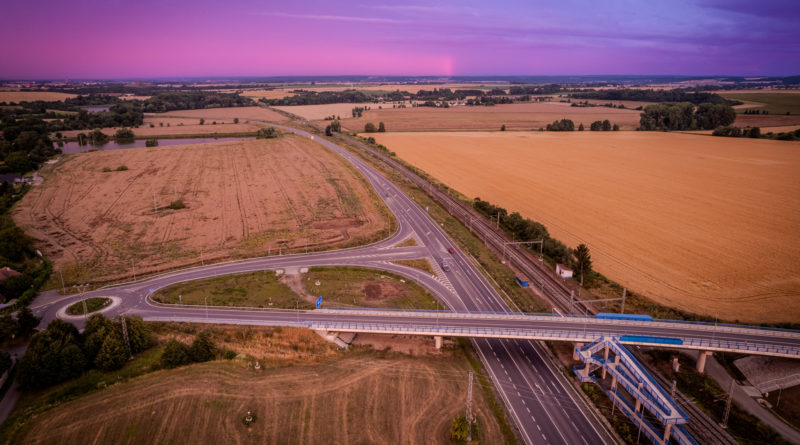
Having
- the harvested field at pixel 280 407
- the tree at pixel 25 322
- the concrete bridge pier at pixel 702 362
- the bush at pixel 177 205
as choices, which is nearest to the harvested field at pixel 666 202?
the concrete bridge pier at pixel 702 362

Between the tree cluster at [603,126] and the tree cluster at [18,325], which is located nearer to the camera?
the tree cluster at [18,325]

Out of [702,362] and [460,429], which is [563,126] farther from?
[460,429]

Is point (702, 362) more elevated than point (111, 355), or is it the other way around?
point (111, 355)

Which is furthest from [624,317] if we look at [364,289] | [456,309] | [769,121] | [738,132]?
[769,121]

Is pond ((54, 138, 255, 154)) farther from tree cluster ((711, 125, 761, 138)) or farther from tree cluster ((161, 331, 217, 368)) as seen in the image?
tree cluster ((711, 125, 761, 138))

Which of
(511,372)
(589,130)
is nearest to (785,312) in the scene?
(511,372)

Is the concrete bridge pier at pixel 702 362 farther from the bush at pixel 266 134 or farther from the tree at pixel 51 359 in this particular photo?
the bush at pixel 266 134
